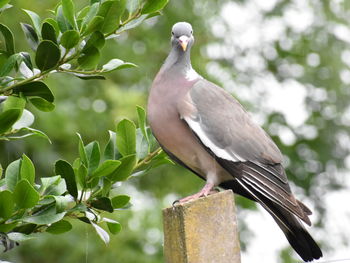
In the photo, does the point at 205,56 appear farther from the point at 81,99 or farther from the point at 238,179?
the point at 238,179

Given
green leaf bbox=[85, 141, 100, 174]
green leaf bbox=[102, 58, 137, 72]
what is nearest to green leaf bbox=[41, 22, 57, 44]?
green leaf bbox=[102, 58, 137, 72]

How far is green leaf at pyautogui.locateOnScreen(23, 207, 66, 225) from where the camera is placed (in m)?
2.28

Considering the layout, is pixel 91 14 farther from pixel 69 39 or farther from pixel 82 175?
pixel 82 175

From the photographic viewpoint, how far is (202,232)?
2.17 m

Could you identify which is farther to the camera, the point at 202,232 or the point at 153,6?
the point at 153,6

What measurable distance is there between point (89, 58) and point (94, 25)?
10 cm

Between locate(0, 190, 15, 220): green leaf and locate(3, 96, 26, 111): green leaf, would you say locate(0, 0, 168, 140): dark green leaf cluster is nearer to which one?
locate(3, 96, 26, 111): green leaf

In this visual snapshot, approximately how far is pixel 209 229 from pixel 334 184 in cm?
748

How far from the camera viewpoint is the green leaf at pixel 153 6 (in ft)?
8.21

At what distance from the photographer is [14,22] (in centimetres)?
695

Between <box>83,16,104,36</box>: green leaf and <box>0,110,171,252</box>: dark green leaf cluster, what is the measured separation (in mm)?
315

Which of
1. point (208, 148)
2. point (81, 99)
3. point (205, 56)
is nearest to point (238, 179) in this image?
point (208, 148)

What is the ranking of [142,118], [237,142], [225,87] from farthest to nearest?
[225,87] → [237,142] → [142,118]

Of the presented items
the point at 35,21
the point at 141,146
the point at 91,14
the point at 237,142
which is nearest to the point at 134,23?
the point at 91,14
